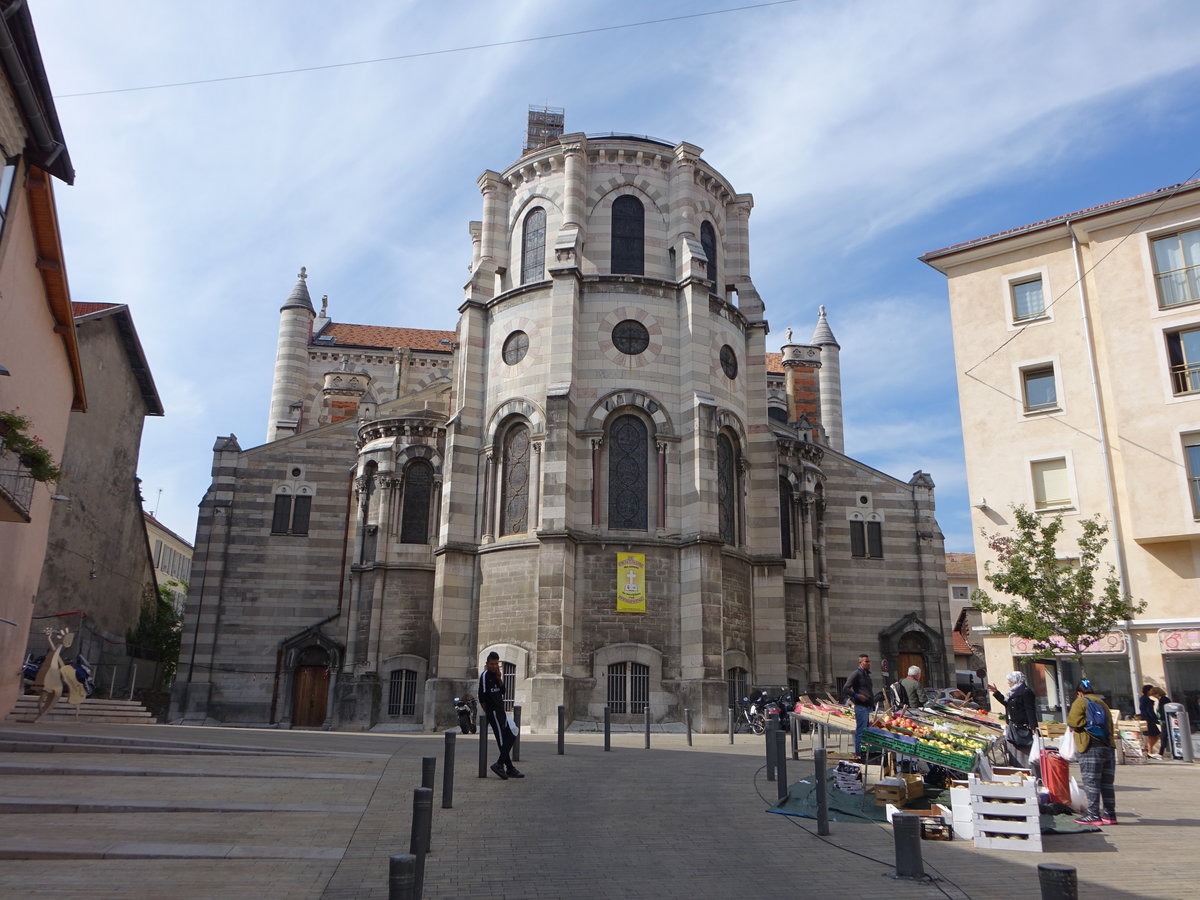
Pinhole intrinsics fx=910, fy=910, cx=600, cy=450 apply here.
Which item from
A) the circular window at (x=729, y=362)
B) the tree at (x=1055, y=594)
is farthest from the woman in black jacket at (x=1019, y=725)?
the circular window at (x=729, y=362)

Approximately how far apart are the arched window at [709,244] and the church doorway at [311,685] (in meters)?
18.9

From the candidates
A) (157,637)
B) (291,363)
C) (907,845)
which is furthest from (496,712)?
(291,363)

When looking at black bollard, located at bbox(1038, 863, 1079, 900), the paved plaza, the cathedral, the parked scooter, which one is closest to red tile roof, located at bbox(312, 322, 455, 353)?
the cathedral

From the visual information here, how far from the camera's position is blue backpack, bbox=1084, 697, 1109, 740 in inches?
424

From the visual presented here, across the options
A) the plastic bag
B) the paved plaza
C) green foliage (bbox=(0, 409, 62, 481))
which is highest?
green foliage (bbox=(0, 409, 62, 481))

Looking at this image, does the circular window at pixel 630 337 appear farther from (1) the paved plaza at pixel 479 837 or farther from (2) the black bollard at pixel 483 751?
(2) the black bollard at pixel 483 751

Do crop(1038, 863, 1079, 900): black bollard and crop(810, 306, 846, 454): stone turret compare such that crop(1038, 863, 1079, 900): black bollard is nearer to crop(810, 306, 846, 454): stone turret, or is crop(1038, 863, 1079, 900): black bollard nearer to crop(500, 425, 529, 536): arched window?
crop(500, 425, 529, 536): arched window

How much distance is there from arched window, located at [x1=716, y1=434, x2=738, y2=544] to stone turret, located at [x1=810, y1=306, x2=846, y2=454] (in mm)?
26021

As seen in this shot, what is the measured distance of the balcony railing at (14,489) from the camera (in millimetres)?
14570

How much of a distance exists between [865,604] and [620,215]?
690 inches

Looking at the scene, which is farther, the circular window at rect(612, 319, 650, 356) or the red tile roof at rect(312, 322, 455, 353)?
the red tile roof at rect(312, 322, 455, 353)

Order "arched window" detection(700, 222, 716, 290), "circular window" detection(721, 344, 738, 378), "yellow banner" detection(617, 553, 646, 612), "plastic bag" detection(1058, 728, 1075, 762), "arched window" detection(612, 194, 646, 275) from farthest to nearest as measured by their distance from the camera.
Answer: "arched window" detection(700, 222, 716, 290)
"arched window" detection(612, 194, 646, 275)
"circular window" detection(721, 344, 738, 378)
"yellow banner" detection(617, 553, 646, 612)
"plastic bag" detection(1058, 728, 1075, 762)

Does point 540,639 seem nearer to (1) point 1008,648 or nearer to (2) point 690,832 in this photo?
(1) point 1008,648

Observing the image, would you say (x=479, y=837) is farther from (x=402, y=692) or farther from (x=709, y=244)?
(x=709, y=244)
